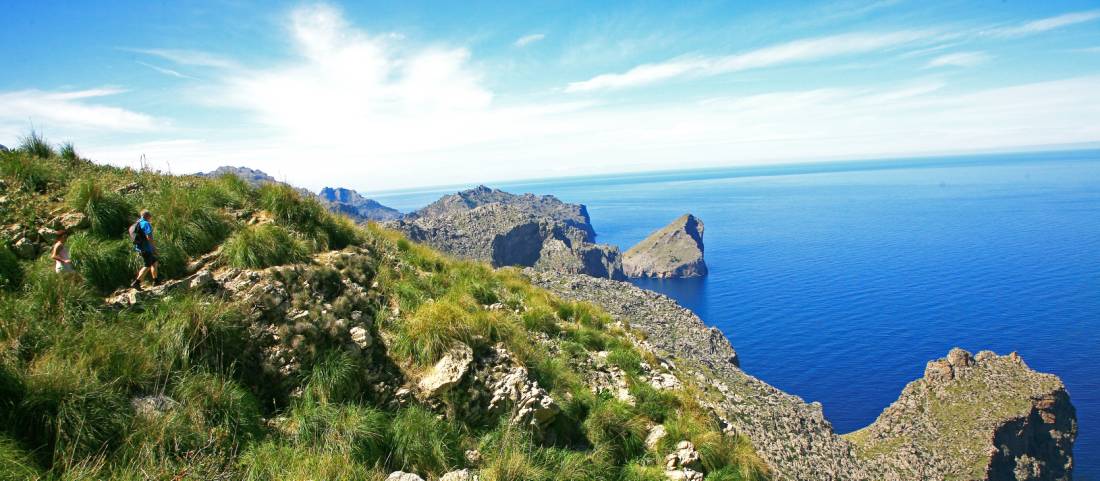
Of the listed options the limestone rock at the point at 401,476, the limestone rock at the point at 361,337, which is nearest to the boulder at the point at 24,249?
the limestone rock at the point at 361,337

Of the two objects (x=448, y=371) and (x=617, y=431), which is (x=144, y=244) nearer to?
(x=448, y=371)

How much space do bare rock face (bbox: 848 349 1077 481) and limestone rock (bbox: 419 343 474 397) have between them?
3327cm

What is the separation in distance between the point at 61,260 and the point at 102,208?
2.03 meters

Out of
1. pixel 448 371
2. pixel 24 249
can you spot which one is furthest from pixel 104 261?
pixel 448 371

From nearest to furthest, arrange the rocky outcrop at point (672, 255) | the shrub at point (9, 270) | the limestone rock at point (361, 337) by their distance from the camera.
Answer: the shrub at point (9, 270) < the limestone rock at point (361, 337) < the rocky outcrop at point (672, 255)

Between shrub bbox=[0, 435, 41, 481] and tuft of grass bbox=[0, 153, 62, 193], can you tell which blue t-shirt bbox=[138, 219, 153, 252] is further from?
shrub bbox=[0, 435, 41, 481]

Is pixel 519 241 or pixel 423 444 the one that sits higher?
pixel 423 444

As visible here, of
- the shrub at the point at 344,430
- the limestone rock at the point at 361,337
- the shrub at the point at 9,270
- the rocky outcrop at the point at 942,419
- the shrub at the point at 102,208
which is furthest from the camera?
the rocky outcrop at the point at 942,419

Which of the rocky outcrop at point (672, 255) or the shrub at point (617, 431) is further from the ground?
the shrub at point (617, 431)

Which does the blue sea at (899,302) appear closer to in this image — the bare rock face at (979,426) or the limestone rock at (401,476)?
the bare rock face at (979,426)

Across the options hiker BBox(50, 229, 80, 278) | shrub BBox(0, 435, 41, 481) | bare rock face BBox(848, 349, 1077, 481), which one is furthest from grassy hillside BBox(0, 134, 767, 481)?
bare rock face BBox(848, 349, 1077, 481)

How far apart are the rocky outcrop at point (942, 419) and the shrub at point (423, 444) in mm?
18200

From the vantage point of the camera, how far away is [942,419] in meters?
36.6

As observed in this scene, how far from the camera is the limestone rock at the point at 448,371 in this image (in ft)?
26.2
